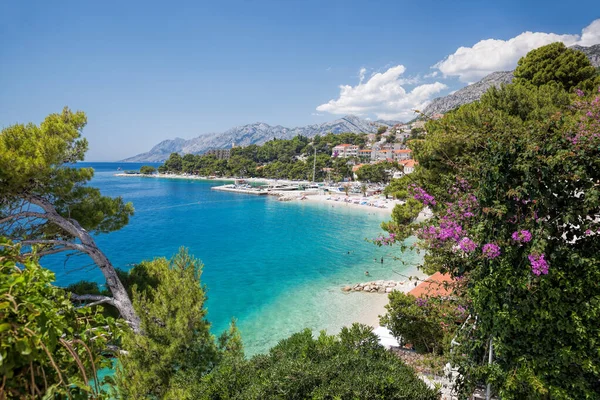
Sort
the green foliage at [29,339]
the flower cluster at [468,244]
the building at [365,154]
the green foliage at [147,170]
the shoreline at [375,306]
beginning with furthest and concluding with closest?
the green foliage at [147,170] < the building at [365,154] < the shoreline at [375,306] < the flower cluster at [468,244] < the green foliage at [29,339]

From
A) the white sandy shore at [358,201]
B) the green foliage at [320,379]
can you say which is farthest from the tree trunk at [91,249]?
the white sandy shore at [358,201]

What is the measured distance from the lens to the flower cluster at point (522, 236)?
353 centimetres

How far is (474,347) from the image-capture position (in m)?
4.26

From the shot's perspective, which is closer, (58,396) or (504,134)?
(58,396)

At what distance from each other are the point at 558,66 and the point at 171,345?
1974 centimetres

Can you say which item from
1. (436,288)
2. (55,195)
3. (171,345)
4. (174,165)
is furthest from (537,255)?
(174,165)

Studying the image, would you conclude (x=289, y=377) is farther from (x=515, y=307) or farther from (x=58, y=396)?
(x=58, y=396)

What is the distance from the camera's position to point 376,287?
17.9 metres

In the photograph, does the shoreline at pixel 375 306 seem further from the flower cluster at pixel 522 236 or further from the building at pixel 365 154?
the building at pixel 365 154

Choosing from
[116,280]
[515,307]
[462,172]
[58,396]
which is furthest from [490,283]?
[116,280]

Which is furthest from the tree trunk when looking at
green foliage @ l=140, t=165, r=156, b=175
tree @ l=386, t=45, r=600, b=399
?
green foliage @ l=140, t=165, r=156, b=175

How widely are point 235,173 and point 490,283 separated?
10580cm

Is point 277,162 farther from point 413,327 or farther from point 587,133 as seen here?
point 587,133

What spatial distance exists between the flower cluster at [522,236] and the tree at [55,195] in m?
7.15
